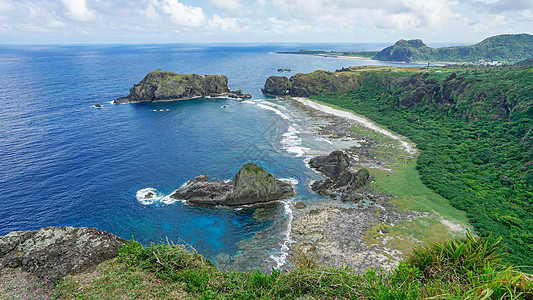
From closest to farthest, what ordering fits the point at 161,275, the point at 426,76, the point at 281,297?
the point at 281,297, the point at 161,275, the point at 426,76

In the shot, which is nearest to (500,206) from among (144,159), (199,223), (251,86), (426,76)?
(199,223)

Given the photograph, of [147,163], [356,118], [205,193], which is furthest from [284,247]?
[356,118]

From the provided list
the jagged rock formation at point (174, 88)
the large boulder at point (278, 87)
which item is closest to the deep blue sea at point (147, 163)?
the jagged rock formation at point (174, 88)

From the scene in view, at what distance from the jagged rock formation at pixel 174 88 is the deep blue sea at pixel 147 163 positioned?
857 cm

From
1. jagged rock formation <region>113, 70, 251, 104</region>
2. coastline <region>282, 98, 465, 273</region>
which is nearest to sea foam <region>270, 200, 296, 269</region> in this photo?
coastline <region>282, 98, 465, 273</region>

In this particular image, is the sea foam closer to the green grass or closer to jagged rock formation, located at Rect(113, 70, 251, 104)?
the green grass

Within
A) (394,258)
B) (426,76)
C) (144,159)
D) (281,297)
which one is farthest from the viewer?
(426,76)

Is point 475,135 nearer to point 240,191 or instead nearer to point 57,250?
point 240,191

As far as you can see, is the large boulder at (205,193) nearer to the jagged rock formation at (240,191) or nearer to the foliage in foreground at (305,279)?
the jagged rock formation at (240,191)

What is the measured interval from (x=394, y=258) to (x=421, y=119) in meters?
74.1

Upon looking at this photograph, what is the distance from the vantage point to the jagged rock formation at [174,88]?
406ft

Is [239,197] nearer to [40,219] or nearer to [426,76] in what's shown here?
[40,219]

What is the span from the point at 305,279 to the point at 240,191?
32.5m

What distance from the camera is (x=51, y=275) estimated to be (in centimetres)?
1739
